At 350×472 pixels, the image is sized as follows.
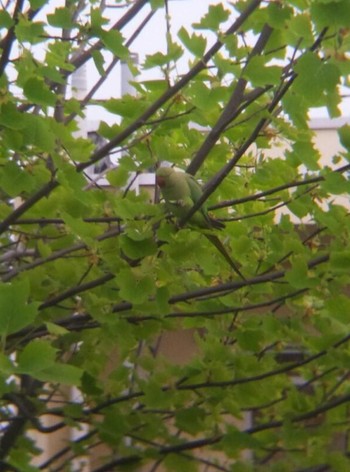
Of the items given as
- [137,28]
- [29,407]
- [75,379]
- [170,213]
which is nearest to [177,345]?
[29,407]

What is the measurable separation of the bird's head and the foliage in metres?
0.05

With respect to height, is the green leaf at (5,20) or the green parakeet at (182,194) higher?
the green leaf at (5,20)

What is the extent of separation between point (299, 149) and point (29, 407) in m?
1.78

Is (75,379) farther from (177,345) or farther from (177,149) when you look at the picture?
(177,345)

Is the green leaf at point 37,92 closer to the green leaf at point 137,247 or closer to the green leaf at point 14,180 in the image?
the green leaf at point 14,180

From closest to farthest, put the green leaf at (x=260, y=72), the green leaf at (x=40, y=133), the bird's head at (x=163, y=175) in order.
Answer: the green leaf at (x=260, y=72)
the green leaf at (x=40, y=133)
the bird's head at (x=163, y=175)

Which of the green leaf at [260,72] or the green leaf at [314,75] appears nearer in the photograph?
the green leaf at [314,75]

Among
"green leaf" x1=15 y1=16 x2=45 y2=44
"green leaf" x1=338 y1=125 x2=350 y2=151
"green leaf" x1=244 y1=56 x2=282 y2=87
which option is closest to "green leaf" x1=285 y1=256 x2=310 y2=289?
"green leaf" x1=338 y1=125 x2=350 y2=151

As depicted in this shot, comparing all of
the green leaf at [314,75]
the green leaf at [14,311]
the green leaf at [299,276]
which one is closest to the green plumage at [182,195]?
the green leaf at [299,276]

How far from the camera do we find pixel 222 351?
416 centimetres

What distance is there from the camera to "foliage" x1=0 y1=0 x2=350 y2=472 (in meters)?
3.22

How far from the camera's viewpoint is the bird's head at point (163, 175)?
3520 millimetres

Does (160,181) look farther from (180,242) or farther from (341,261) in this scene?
(341,261)

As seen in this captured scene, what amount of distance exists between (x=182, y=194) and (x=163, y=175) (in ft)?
0.49
